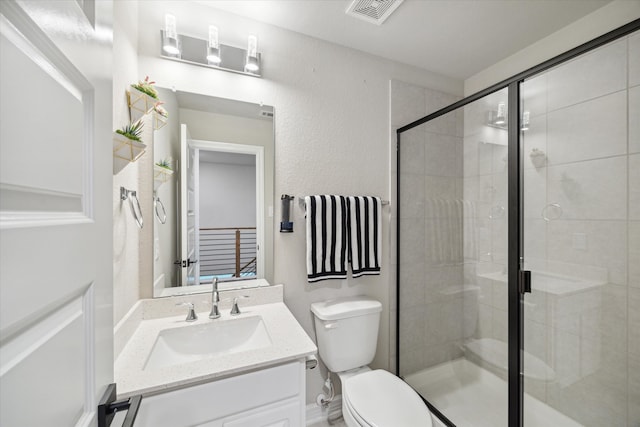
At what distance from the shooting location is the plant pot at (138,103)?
1.06 metres

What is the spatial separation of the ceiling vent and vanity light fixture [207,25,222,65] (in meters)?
0.72

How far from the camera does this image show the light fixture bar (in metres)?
1.36

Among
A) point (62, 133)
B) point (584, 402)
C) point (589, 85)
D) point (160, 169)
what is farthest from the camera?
point (160, 169)

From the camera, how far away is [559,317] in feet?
4.06

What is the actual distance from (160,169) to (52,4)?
1.06 metres

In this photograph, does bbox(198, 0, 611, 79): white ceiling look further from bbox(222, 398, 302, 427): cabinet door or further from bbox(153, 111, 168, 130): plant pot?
bbox(222, 398, 302, 427): cabinet door

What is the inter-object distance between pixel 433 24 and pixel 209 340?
6.92 ft

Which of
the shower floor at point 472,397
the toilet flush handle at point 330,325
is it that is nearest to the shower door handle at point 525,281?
the shower floor at point 472,397

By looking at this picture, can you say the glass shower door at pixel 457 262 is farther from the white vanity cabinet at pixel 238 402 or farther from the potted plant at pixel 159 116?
the potted plant at pixel 159 116

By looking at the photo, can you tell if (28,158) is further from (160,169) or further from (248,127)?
(248,127)

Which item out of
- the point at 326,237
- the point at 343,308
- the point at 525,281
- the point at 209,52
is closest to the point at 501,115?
the point at 525,281

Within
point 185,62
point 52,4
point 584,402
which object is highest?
point 185,62

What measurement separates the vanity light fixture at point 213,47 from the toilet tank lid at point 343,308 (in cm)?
149

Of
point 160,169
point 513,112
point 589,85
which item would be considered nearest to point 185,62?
point 160,169
